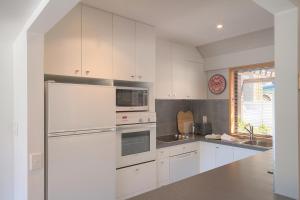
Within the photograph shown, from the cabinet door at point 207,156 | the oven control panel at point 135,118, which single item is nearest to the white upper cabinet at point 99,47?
Result: the oven control panel at point 135,118

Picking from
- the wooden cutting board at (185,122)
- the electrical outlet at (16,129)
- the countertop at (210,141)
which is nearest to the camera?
the electrical outlet at (16,129)

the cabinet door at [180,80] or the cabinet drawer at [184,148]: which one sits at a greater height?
the cabinet door at [180,80]

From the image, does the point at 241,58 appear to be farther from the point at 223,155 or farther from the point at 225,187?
A: the point at 225,187

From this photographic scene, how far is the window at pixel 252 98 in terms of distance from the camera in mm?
3297

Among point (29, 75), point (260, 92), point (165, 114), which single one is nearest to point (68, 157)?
point (29, 75)

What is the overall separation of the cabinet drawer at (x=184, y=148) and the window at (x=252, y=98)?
75 centimetres

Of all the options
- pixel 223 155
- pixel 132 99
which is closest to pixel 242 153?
pixel 223 155

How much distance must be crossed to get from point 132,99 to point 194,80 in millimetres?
1548

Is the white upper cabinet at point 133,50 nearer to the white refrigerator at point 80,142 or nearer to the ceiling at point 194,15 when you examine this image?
the ceiling at point 194,15

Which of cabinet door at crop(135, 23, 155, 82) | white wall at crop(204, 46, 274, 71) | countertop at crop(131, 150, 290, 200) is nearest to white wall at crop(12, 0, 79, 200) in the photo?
countertop at crop(131, 150, 290, 200)

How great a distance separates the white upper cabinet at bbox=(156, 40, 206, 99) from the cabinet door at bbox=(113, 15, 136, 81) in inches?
27.9

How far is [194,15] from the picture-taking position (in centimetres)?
237

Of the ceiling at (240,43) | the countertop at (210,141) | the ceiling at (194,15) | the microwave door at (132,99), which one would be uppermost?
the ceiling at (194,15)

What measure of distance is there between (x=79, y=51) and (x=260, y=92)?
2.80 meters
